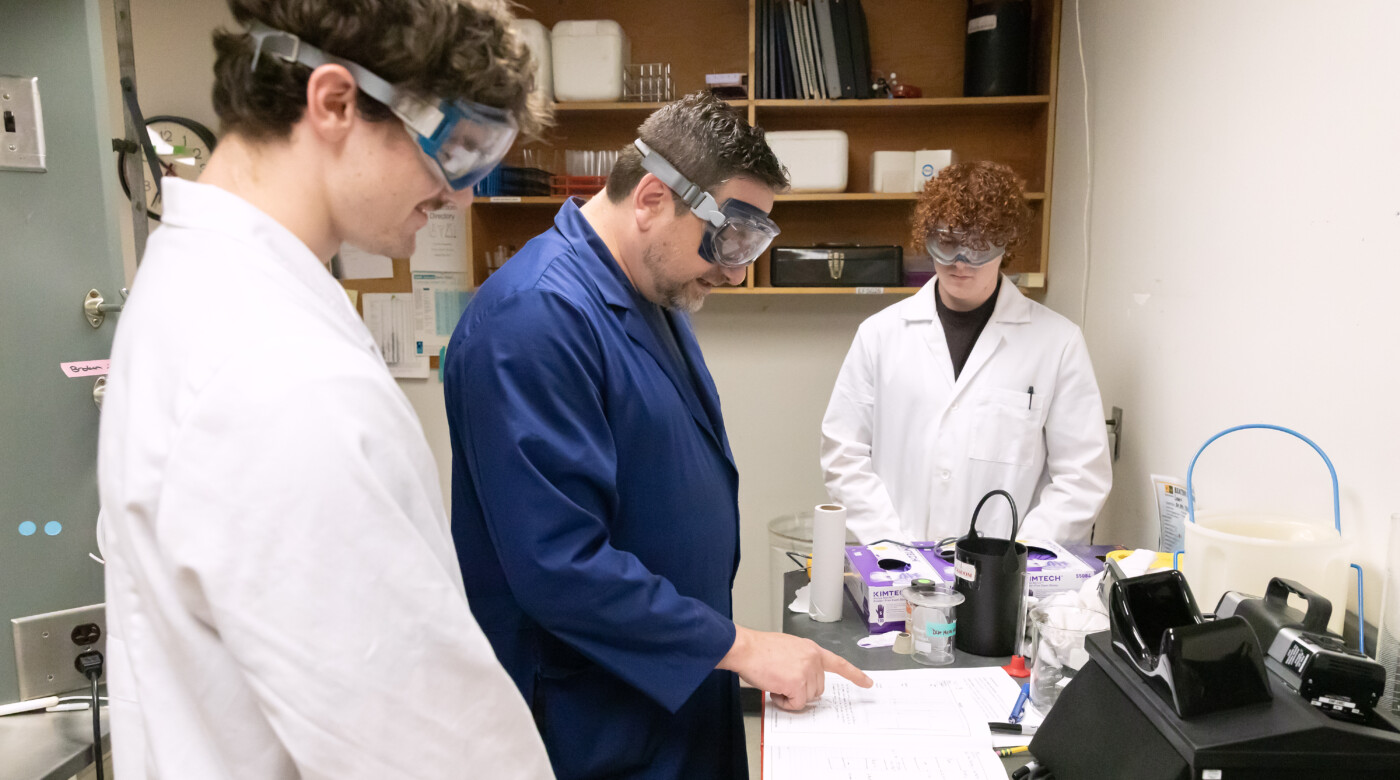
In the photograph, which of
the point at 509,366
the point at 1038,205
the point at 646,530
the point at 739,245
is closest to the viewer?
the point at 509,366

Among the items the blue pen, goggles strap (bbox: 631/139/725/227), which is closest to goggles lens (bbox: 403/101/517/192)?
goggles strap (bbox: 631/139/725/227)

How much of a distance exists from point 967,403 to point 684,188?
1.29 m

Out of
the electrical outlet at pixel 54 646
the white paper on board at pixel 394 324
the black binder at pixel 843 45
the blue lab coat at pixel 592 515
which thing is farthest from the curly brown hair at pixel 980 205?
the white paper on board at pixel 394 324

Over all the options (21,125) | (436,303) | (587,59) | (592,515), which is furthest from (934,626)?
(436,303)

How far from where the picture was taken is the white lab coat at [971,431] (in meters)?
2.15

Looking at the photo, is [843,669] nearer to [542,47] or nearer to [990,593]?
[990,593]

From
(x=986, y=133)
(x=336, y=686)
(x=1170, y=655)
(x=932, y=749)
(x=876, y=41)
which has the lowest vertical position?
(x=932, y=749)

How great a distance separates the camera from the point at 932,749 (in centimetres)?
107

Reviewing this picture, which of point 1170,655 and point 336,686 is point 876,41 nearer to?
point 1170,655

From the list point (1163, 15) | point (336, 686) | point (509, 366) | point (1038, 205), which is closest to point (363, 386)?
point (336, 686)

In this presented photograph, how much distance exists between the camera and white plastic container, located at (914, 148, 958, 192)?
2.90m

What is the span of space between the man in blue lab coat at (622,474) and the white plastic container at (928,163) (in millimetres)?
1683

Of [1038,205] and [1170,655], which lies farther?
[1038,205]

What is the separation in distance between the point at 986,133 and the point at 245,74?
2.91 metres
